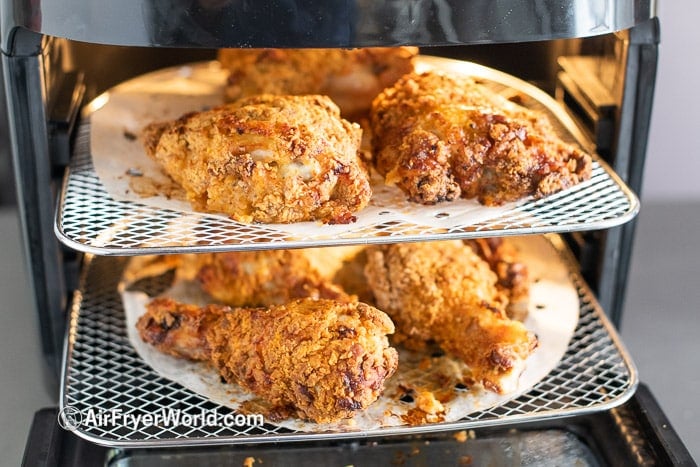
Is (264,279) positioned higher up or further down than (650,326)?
higher up

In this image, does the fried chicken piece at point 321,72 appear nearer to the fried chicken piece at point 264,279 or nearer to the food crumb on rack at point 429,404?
the fried chicken piece at point 264,279

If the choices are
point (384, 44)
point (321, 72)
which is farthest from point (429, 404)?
point (321, 72)

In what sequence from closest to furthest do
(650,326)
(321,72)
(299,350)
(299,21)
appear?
1. (299,21)
2. (299,350)
3. (321,72)
4. (650,326)

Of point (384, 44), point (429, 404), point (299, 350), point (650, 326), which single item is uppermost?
point (384, 44)

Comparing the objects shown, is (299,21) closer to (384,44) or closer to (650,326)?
(384,44)

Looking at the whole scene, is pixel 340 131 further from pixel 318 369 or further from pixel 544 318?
pixel 544 318

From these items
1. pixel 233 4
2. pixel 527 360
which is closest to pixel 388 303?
pixel 527 360

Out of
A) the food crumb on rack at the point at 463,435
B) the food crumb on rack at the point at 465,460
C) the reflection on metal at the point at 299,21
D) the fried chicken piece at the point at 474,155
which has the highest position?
the reflection on metal at the point at 299,21

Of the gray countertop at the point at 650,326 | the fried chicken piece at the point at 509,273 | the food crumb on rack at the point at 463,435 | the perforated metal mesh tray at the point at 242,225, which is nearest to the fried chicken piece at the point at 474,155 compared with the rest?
the perforated metal mesh tray at the point at 242,225
